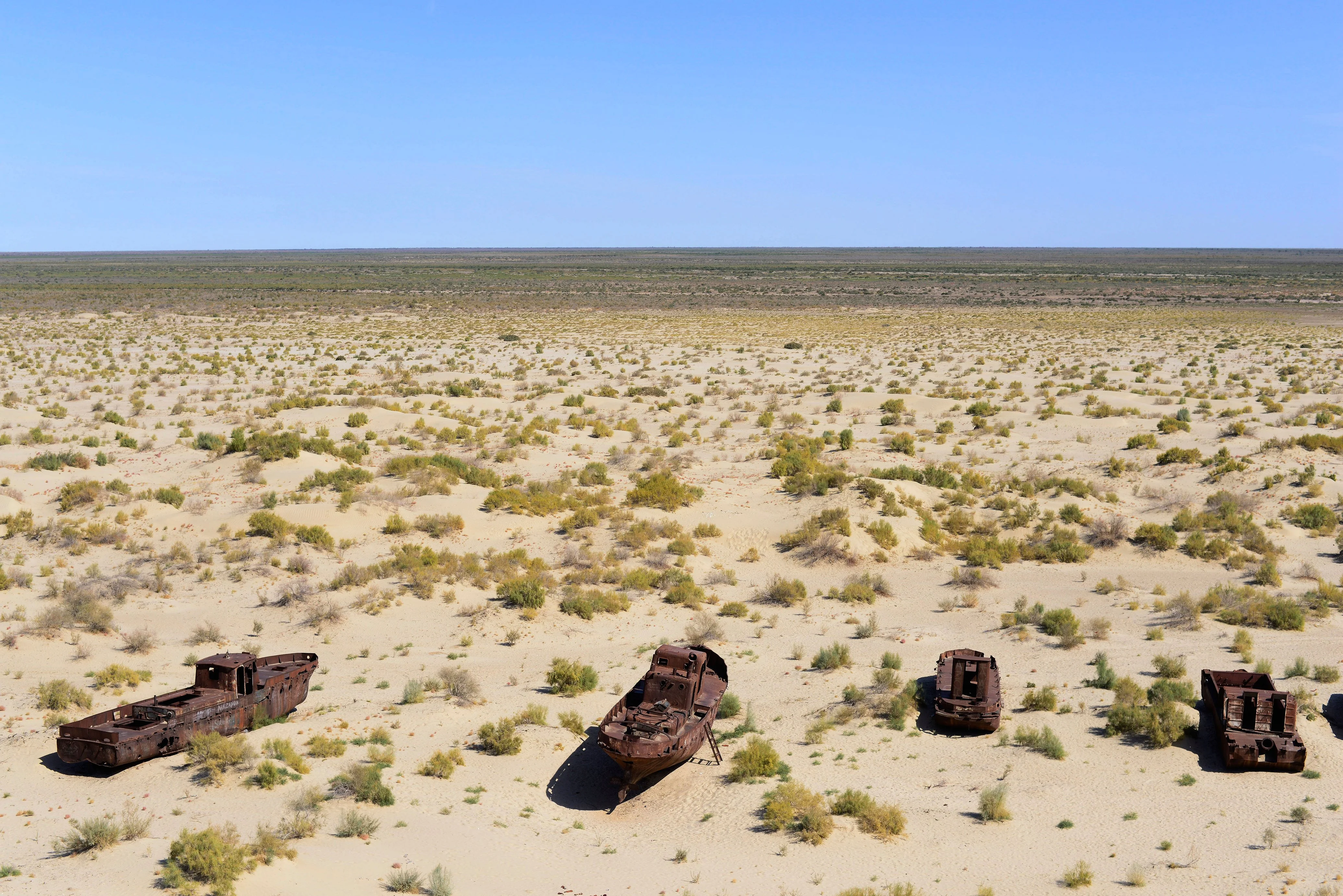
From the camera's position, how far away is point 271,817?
1177 cm

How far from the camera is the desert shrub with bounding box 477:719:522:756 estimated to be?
1394 centimetres

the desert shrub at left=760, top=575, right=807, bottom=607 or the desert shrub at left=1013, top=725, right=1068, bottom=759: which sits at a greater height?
the desert shrub at left=760, top=575, right=807, bottom=607

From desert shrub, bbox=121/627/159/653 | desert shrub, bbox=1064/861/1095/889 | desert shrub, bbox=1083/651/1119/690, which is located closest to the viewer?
desert shrub, bbox=1064/861/1095/889

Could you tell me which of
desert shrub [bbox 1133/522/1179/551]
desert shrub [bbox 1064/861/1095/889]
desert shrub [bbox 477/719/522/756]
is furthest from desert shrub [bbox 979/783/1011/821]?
desert shrub [bbox 1133/522/1179/551]

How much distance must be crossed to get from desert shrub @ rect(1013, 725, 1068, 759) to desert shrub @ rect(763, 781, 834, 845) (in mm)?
3389

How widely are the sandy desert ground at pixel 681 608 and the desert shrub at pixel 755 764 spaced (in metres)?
0.18

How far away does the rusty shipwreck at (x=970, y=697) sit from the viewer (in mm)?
14336

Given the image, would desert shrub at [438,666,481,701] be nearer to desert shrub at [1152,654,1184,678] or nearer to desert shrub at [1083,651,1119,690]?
desert shrub at [1083,651,1119,690]

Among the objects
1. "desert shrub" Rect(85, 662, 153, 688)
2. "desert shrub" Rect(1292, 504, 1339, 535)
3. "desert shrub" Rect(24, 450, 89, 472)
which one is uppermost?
"desert shrub" Rect(24, 450, 89, 472)

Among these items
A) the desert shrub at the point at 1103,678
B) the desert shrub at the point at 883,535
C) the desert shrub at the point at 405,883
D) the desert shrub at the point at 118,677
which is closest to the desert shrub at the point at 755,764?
the desert shrub at the point at 405,883

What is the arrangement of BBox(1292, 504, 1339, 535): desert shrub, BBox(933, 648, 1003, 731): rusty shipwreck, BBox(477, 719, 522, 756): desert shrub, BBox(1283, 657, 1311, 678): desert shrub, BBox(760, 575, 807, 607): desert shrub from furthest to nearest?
1. BBox(1292, 504, 1339, 535): desert shrub
2. BBox(760, 575, 807, 607): desert shrub
3. BBox(1283, 657, 1311, 678): desert shrub
4. BBox(933, 648, 1003, 731): rusty shipwreck
5. BBox(477, 719, 522, 756): desert shrub

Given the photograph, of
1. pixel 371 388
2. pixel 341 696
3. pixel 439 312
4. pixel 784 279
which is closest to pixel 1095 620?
pixel 341 696

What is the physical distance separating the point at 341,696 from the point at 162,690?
280 centimetres

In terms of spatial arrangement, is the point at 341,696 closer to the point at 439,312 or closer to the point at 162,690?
the point at 162,690
